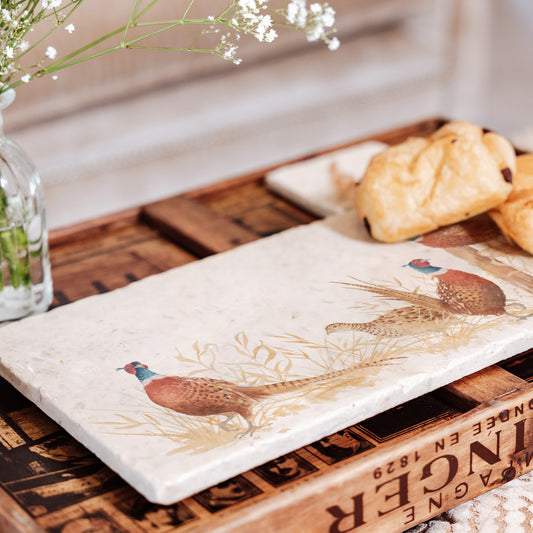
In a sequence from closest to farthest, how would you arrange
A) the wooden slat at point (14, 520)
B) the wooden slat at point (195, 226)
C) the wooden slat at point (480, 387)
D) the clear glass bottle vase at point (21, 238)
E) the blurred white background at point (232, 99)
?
1. the wooden slat at point (14, 520)
2. the wooden slat at point (480, 387)
3. the clear glass bottle vase at point (21, 238)
4. the wooden slat at point (195, 226)
5. the blurred white background at point (232, 99)

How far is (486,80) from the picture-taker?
228 cm

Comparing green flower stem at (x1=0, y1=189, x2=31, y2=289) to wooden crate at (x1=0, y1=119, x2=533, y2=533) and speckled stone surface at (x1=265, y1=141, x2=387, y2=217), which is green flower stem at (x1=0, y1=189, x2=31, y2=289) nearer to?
wooden crate at (x1=0, y1=119, x2=533, y2=533)

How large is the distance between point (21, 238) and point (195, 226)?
0.86 ft

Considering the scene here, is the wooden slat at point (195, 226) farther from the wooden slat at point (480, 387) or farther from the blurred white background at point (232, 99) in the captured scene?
the blurred white background at point (232, 99)

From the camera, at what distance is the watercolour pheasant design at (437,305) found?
2.53 feet

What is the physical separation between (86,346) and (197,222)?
334mm

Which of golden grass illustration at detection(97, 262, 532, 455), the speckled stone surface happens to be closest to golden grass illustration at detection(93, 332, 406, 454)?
golden grass illustration at detection(97, 262, 532, 455)

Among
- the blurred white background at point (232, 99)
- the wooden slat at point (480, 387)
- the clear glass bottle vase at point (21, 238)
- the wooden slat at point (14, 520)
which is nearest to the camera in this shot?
the wooden slat at point (14, 520)

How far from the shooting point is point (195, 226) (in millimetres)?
1054

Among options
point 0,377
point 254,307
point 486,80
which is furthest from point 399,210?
point 486,80

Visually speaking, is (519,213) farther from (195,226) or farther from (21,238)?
(21,238)

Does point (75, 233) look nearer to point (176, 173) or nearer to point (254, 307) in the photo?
point (254, 307)

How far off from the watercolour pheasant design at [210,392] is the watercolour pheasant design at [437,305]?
6 centimetres

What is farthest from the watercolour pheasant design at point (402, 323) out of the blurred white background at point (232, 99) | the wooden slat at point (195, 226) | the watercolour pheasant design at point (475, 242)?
the blurred white background at point (232, 99)
